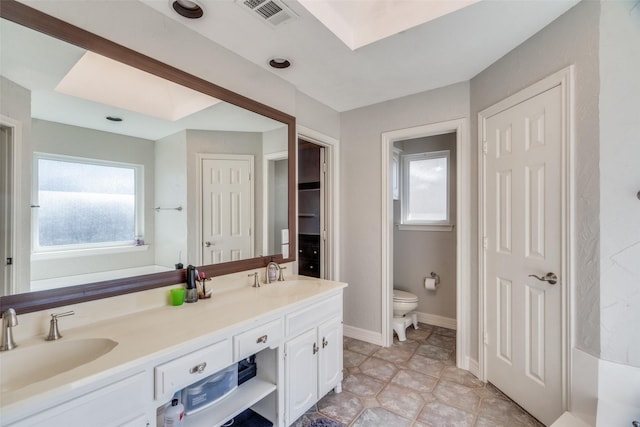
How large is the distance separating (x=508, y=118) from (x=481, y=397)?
1.98 m

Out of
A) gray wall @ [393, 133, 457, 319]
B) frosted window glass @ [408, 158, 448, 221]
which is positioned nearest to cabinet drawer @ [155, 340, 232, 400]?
gray wall @ [393, 133, 457, 319]

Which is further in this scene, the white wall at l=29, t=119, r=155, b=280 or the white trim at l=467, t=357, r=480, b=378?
the white trim at l=467, t=357, r=480, b=378

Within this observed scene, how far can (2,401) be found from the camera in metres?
0.76

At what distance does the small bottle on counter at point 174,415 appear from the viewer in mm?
1246

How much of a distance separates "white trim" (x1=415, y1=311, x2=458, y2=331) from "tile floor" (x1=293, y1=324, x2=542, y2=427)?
1.84ft

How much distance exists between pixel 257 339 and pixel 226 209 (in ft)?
2.84

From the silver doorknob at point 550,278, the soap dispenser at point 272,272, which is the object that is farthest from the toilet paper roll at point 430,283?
the soap dispenser at point 272,272

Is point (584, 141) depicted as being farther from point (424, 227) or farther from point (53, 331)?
point (53, 331)

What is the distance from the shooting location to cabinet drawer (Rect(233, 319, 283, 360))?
53.9 inches

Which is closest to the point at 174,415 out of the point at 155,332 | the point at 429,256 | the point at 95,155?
the point at 155,332

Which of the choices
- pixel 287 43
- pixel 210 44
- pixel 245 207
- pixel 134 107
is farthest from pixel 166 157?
pixel 287 43

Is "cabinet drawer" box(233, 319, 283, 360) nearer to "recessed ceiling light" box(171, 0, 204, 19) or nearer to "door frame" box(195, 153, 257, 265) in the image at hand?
"door frame" box(195, 153, 257, 265)

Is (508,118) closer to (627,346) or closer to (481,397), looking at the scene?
(627,346)

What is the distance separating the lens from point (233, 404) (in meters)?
1.48
